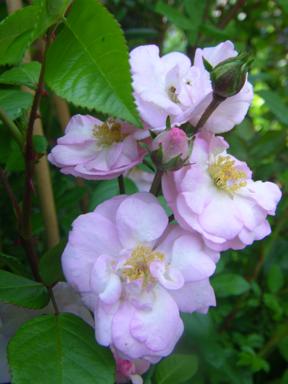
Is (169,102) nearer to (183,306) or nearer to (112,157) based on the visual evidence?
(112,157)

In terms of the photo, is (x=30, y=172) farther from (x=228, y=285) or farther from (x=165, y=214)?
(x=228, y=285)

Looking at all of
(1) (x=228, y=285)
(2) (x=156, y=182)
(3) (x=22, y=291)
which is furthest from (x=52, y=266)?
(1) (x=228, y=285)

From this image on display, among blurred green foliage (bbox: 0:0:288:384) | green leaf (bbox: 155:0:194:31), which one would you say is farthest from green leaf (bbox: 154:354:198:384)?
green leaf (bbox: 155:0:194:31)

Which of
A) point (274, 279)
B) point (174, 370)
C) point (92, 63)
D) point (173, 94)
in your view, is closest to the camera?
point (92, 63)

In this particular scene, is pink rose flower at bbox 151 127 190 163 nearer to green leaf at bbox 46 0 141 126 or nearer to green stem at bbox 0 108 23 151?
green leaf at bbox 46 0 141 126

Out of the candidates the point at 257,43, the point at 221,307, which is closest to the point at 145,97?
the point at 221,307

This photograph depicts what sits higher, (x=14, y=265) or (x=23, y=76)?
(x=23, y=76)

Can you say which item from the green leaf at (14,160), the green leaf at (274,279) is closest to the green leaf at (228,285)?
the green leaf at (274,279)
